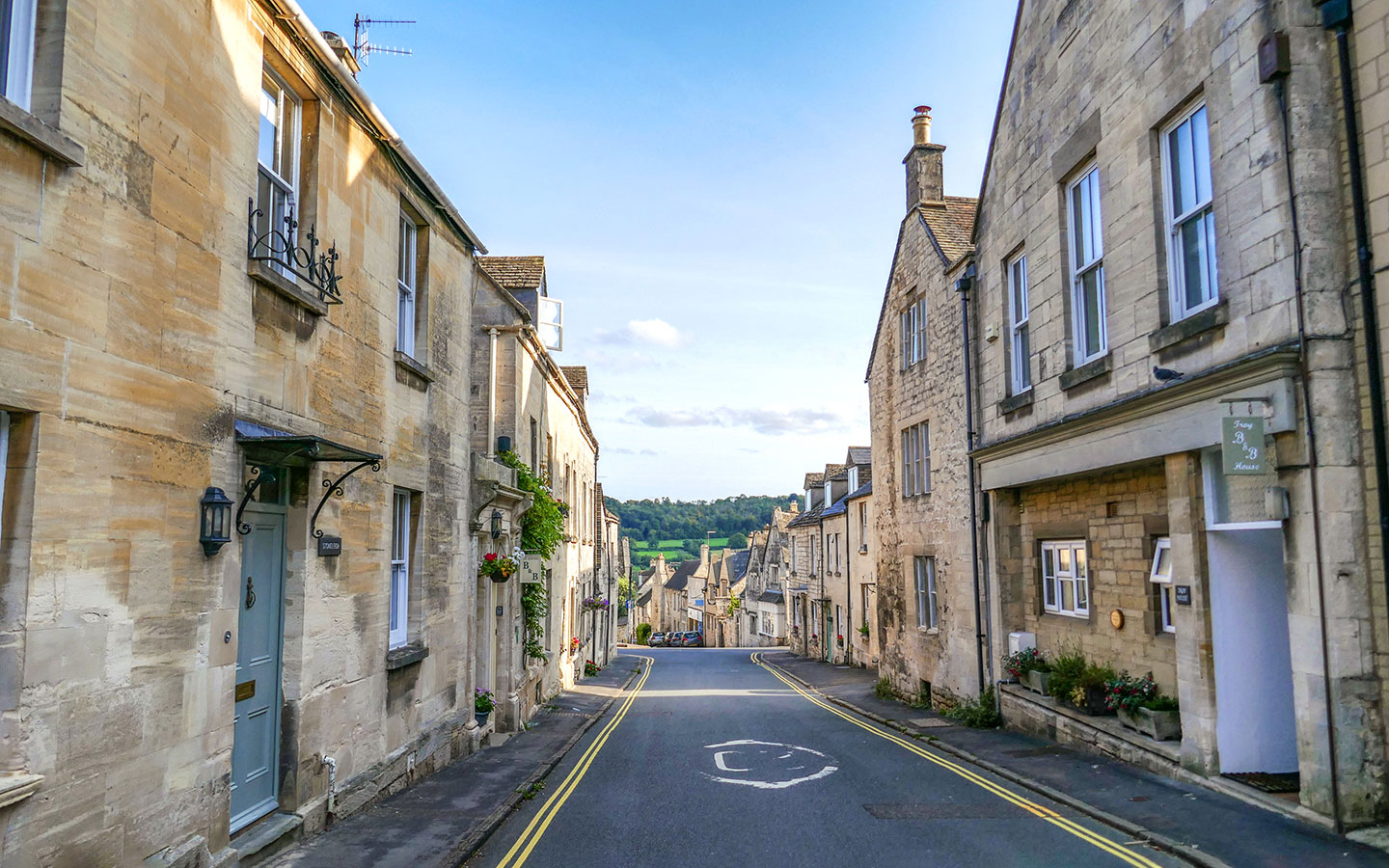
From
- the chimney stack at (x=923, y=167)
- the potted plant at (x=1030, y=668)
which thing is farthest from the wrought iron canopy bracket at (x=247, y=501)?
the chimney stack at (x=923, y=167)

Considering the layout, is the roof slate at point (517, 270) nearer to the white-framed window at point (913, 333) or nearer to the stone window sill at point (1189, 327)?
the white-framed window at point (913, 333)

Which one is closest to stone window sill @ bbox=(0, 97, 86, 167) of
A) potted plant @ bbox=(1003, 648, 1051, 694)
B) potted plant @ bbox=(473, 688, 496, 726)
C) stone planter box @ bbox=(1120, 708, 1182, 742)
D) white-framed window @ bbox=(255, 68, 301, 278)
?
white-framed window @ bbox=(255, 68, 301, 278)

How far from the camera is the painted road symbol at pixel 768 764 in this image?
36.3 ft

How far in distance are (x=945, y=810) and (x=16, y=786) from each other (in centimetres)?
795

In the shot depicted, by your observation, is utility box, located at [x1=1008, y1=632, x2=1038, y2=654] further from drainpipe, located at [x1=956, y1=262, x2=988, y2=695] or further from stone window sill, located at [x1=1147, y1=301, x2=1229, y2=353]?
stone window sill, located at [x1=1147, y1=301, x2=1229, y2=353]

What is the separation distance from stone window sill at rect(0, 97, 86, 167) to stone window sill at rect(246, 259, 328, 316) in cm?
197

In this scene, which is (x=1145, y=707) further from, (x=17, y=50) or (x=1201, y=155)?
(x=17, y=50)

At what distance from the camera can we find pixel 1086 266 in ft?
39.7

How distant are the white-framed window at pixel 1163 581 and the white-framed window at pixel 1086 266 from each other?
2.56m

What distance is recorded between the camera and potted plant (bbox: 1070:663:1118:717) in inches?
473

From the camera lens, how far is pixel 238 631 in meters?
7.15

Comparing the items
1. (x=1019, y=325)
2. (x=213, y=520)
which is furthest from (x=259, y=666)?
(x=1019, y=325)

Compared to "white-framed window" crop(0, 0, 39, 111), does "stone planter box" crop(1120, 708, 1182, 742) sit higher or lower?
lower

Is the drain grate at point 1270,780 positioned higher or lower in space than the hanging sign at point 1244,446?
lower
